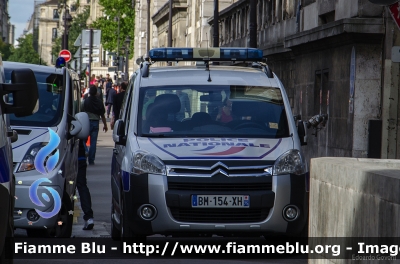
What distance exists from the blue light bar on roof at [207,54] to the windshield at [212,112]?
3.28 feet

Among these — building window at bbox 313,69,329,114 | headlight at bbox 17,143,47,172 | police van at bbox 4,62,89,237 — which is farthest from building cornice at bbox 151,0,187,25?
headlight at bbox 17,143,47,172

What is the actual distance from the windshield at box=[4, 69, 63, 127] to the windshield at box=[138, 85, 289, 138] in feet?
4.02

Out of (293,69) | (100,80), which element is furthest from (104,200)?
(100,80)

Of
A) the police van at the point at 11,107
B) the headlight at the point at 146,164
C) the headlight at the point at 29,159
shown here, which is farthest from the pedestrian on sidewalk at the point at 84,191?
the police van at the point at 11,107

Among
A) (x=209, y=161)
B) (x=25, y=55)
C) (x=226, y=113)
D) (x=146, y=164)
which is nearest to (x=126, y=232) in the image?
(x=146, y=164)

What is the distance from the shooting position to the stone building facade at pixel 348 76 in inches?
867

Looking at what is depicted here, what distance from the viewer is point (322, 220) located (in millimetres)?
7602

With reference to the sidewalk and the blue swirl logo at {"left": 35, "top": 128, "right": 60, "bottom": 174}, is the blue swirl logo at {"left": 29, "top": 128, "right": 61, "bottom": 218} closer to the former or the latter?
the blue swirl logo at {"left": 35, "top": 128, "right": 60, "bottom": 174}

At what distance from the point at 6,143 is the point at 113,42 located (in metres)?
101

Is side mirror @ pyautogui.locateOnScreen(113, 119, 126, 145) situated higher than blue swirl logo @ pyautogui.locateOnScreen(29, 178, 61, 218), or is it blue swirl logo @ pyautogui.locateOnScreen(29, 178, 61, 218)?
side mirror @ pyautogui.locateOnScreen(113, 119, 126, 145)

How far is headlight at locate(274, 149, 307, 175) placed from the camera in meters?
10.1

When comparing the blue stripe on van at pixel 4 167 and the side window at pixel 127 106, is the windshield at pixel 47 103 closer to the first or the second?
the side window at pixel 127 106

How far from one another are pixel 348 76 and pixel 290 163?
13366mm

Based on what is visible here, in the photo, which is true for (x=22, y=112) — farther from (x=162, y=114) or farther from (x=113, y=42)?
(x=113, y=42)
